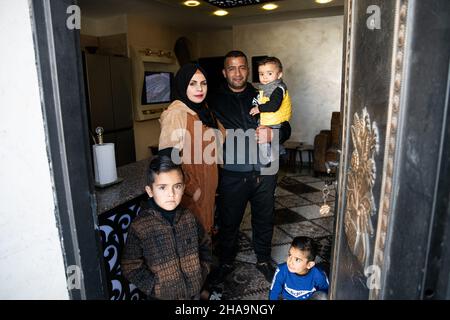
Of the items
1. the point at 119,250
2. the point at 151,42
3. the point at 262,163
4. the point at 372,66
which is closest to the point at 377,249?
the point at 372,66

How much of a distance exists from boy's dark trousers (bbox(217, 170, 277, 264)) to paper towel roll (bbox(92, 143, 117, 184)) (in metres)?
0.74

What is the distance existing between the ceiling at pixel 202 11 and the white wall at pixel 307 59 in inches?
8.3

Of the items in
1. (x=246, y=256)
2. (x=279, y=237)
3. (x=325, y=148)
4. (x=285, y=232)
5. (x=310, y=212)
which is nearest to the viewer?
(x=246, y=256)

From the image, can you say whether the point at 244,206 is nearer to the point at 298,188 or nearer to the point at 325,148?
the point at 298,188

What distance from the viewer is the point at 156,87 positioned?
5.50 metres

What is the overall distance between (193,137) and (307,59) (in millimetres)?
4393

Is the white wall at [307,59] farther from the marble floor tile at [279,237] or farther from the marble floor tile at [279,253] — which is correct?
the marble floor tile at [279,253]

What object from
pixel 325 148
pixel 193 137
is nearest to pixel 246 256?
pixel 193 137

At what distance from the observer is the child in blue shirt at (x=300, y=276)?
1.68m

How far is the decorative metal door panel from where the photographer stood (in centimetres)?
54

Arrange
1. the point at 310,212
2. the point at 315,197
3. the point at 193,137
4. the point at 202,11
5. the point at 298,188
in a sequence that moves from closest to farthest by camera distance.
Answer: the point at 193,137 → the point at 310,212 → the point at 315,197 → the point at 298,188 → the point at 202,11

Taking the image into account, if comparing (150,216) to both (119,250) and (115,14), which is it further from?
(115,14)

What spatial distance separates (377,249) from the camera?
2.19 feet

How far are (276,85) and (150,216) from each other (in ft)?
3.97
